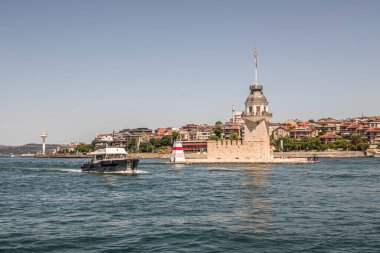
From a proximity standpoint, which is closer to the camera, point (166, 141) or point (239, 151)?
point (239, 151)

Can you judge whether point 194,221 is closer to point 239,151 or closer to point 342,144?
point 239,151

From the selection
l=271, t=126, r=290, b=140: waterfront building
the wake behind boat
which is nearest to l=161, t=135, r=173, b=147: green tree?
l=271, t=126, r=290, b=140: waterfront building

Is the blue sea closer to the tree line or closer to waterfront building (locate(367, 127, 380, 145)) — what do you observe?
the tree line

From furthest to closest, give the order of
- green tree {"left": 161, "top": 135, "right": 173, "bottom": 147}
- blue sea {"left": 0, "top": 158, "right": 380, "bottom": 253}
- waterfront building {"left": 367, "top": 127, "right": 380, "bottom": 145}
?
green tree {"left": 161, "top": 135, "right": 173, "bottom": 147}
waterfront building {"left": 367, "top": 127, "right": 380, "bottom": 145}
blue sea {"left": 0, "top": 158, "right": 380, "bottom": 253}

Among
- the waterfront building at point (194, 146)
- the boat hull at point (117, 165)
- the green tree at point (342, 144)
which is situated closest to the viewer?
the boat hull at point (117, 165)

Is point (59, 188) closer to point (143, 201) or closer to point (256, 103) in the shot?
point (143, 201)

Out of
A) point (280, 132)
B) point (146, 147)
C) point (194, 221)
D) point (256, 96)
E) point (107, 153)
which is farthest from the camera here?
point (146, 147)

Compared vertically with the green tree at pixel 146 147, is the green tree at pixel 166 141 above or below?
above

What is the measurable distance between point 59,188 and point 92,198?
9704 mm

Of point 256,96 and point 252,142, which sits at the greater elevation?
point 256,96

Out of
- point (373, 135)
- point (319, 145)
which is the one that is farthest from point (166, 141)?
point (373, 135)

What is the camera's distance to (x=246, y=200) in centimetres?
3275

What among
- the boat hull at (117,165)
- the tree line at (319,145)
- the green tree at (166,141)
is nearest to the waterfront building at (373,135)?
the tree line at (319,145)

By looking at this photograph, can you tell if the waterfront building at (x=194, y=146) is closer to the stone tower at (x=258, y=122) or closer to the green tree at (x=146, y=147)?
the green tree at (x=146, y=147)
